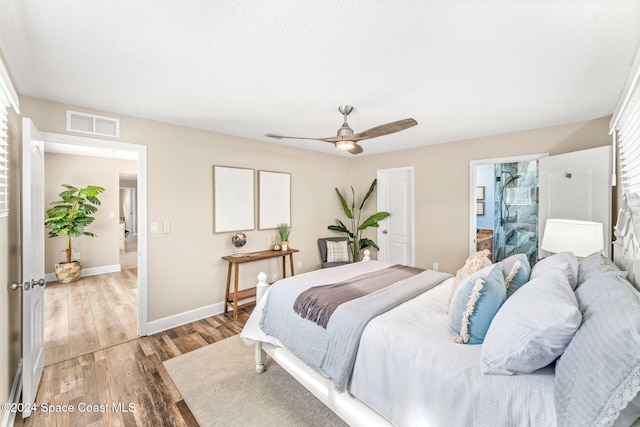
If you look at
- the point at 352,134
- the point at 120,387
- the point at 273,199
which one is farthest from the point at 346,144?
the point at 120,387

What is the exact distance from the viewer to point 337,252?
4.65m

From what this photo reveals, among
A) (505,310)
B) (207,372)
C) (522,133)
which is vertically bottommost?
(207,372)

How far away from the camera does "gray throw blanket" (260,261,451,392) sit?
1620 millimetres

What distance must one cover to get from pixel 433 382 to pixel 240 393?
154 centimetres

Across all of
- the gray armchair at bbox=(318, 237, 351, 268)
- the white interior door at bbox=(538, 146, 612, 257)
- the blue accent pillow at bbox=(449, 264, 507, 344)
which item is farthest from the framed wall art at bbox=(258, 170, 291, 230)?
the white interior door at bbox=(538, 146, 612, 257)

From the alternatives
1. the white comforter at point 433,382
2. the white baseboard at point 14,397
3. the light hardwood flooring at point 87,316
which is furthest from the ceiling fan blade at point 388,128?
the light hardwood flooring at point 87,316

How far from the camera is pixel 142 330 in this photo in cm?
297

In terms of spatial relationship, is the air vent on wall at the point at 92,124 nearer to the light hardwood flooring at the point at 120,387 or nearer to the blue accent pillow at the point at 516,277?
the light hardwood flooring at the point at 120,387

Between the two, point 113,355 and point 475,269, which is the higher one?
point 475,269

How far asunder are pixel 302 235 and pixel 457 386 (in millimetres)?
3621

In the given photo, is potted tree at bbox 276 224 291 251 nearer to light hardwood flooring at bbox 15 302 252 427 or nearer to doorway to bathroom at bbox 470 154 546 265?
light hardwood flooring at bbox 15 302 252 427

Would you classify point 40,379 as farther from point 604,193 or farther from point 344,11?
point 604,193

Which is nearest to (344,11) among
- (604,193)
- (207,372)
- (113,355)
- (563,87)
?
(563,87)

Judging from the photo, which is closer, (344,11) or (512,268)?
(344,11)
